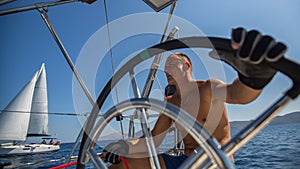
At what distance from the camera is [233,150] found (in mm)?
340

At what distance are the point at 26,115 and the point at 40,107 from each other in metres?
0.97

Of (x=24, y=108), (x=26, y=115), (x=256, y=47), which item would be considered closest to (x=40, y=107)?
(x=26, y=115)

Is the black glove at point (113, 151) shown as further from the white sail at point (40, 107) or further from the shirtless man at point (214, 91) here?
the white sail at point (40, 107)

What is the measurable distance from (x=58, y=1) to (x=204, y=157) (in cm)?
100

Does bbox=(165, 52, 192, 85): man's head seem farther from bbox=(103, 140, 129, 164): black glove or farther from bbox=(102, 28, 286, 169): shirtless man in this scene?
bbox=(103, 140, 129, 164): black glove

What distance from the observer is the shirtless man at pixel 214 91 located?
0.30 metres

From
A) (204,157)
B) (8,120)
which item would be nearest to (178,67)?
(204,157)

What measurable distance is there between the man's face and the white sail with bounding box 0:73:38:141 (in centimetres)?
1206

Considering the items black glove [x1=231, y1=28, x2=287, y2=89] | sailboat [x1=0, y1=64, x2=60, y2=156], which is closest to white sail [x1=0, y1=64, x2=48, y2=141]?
sailboat [x1=0, y1=64, x2=60, y2=156]

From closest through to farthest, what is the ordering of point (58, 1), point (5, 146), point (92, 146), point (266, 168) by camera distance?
point (92, 146) → point (58, 1) → point (266, 168) → point (5, 146)

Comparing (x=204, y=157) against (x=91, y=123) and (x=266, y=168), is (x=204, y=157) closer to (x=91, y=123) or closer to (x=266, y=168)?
(x=91, y=123)

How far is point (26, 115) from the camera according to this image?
1259 centimetres

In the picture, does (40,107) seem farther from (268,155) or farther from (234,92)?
(234,92)

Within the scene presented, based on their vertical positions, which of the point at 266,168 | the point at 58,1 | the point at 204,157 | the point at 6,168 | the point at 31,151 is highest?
the point at 58,1
